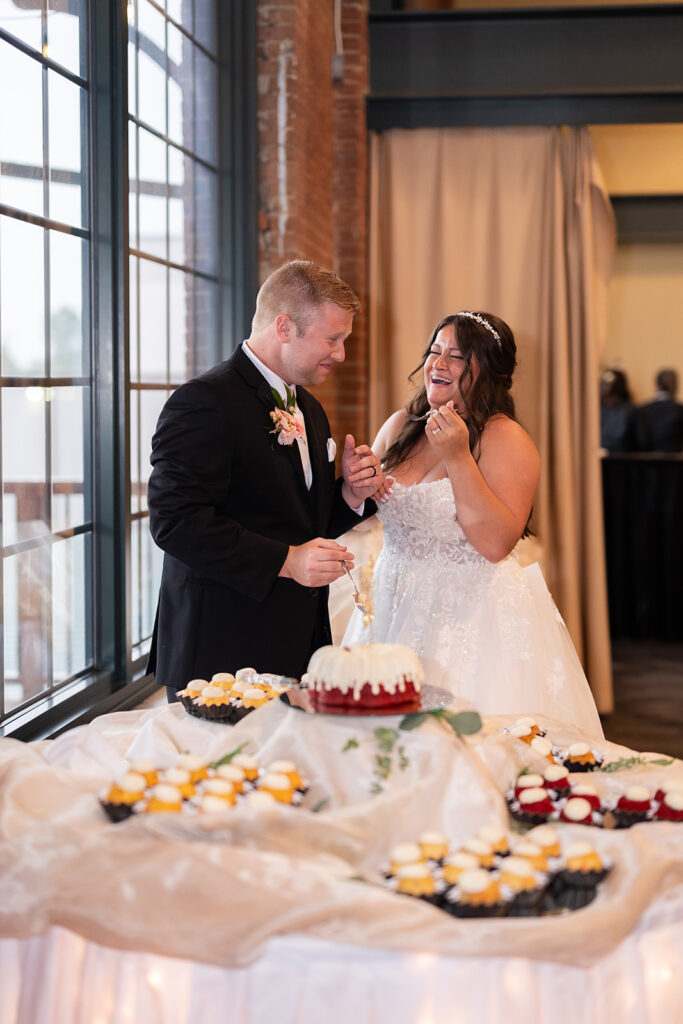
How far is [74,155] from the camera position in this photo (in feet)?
9.80

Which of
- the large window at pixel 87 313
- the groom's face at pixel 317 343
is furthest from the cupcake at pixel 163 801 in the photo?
the groom's face at pixel 317 343

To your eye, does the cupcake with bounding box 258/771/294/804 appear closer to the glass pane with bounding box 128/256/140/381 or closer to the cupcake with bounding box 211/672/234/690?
the cupcake with bounding box 211/672/234/690

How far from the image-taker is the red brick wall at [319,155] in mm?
4512

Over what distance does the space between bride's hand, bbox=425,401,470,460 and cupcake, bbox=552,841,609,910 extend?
153 cm

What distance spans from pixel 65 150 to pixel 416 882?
7.48 ft

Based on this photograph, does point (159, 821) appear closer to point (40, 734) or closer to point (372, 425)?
point (40, 734)

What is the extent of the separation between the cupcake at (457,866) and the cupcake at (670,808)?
0.36 m

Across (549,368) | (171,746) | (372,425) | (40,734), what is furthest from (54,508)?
(549,368)

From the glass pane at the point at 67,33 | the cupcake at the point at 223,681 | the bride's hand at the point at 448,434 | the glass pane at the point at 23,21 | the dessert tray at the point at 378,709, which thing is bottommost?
the cupcake at the point at 223,681

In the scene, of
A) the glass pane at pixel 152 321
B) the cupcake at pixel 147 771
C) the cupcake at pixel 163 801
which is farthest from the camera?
the glass pane at pixel 152 321

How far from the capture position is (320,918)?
137 centimetres

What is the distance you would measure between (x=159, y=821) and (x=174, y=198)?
288 cm

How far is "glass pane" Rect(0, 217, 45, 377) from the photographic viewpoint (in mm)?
2572

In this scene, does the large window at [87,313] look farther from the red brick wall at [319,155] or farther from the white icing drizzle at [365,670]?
the white icing drizzle at [365,670]
